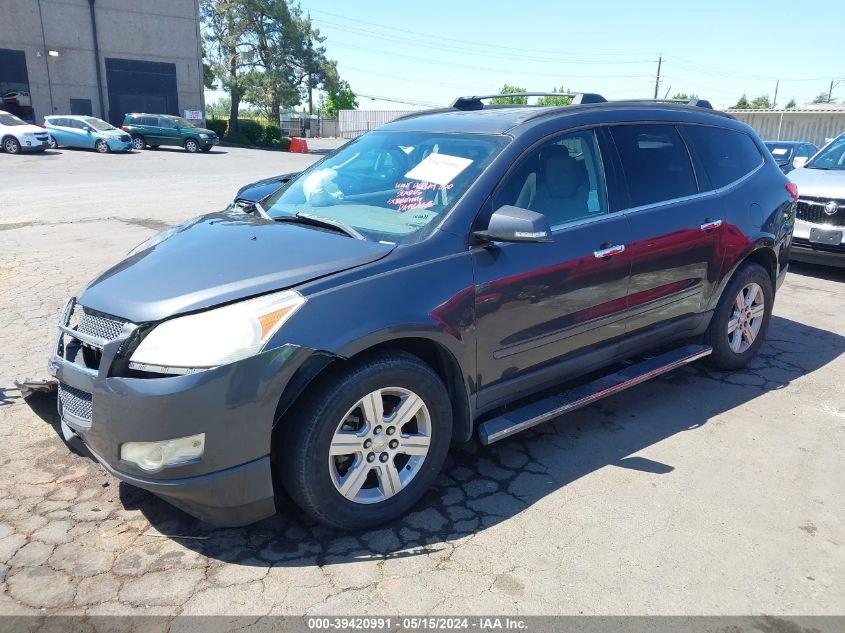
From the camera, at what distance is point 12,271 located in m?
7.58

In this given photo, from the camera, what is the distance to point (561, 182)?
371cm

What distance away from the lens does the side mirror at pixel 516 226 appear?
308 cm

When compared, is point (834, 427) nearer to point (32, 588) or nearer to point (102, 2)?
point (32, 588)

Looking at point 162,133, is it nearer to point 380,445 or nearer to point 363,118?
point 363,118

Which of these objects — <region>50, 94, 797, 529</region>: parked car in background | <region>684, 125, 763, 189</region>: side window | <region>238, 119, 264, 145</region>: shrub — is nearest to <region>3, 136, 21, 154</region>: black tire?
<region>238, 119, 264, 145</region>: shrub

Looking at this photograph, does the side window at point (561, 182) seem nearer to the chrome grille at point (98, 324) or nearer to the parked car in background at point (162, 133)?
the chrome grille at point (98, 324)

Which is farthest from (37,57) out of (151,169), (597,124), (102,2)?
(597,124)

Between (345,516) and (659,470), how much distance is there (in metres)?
1.76

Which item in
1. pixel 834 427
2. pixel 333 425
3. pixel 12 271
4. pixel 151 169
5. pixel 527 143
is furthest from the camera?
pixel 151 169

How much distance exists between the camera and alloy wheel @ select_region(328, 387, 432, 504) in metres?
2.89

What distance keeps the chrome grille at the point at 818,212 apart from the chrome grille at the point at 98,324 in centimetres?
803

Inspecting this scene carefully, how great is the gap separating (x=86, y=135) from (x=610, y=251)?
29.8 m

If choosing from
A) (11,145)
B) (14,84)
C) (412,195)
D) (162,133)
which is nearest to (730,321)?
(412,195)

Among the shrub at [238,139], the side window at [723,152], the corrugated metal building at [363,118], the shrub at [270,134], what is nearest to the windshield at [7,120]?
the shrub at [238,139]
